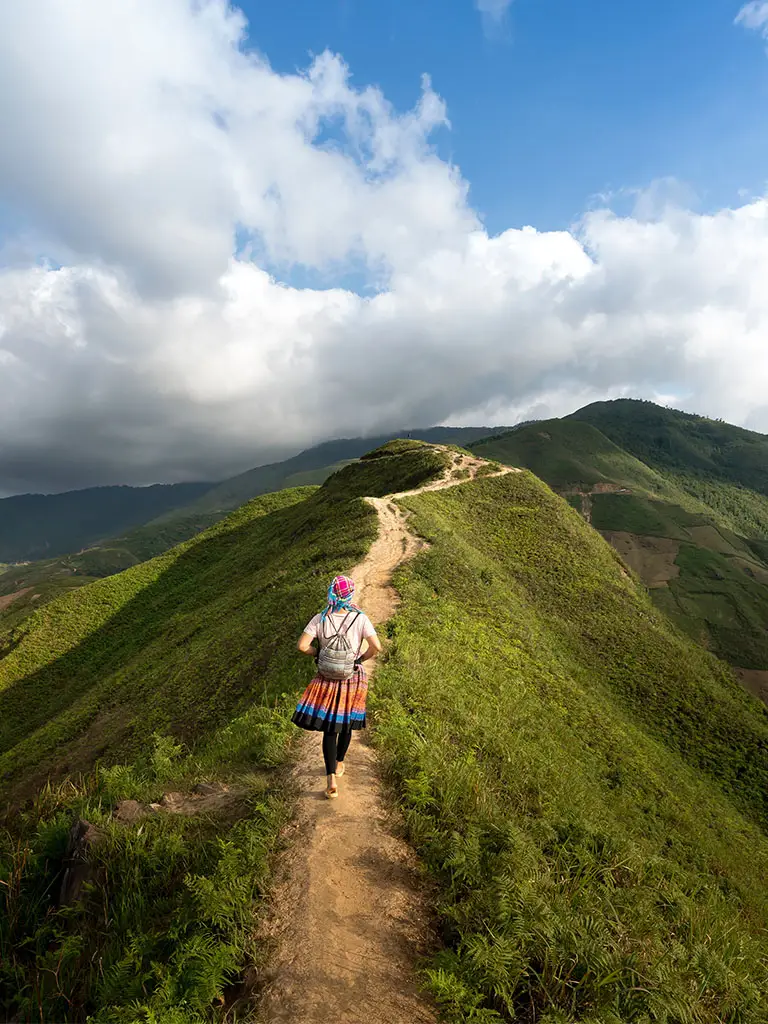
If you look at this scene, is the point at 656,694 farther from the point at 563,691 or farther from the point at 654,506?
the point at 654,506

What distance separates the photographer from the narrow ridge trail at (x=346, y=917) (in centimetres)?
486

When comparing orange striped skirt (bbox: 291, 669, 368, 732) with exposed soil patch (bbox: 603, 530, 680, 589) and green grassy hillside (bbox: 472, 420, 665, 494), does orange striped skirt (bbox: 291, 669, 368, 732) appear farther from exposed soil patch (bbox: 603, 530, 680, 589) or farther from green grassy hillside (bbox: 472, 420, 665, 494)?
green grassy hillside (bbox: 472, 420, 665, 494)

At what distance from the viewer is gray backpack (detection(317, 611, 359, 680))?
26.4 ft

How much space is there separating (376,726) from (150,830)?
481 cm

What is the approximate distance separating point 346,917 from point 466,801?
9.02ft

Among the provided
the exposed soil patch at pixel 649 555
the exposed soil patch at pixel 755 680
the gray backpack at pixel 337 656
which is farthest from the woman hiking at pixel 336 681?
the exposed soil patch at pixel 649 555

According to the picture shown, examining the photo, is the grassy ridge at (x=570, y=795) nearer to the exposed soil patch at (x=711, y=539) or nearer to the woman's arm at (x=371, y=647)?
the woman's arm at (x=371, y=647)

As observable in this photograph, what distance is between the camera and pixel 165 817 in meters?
7.48

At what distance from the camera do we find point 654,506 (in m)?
132

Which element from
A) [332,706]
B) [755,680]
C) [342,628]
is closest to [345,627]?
[342,628]

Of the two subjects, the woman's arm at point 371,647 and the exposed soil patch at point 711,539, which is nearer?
the woman's arm at point 371,647

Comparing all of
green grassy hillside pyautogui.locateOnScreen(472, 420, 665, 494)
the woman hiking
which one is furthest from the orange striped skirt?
green grassy hillside pyautogui.locateOnScreen(472, 420, 665, 494)

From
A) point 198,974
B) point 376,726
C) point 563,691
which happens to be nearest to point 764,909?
point 563,691

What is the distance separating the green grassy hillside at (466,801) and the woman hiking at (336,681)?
4.05ft
